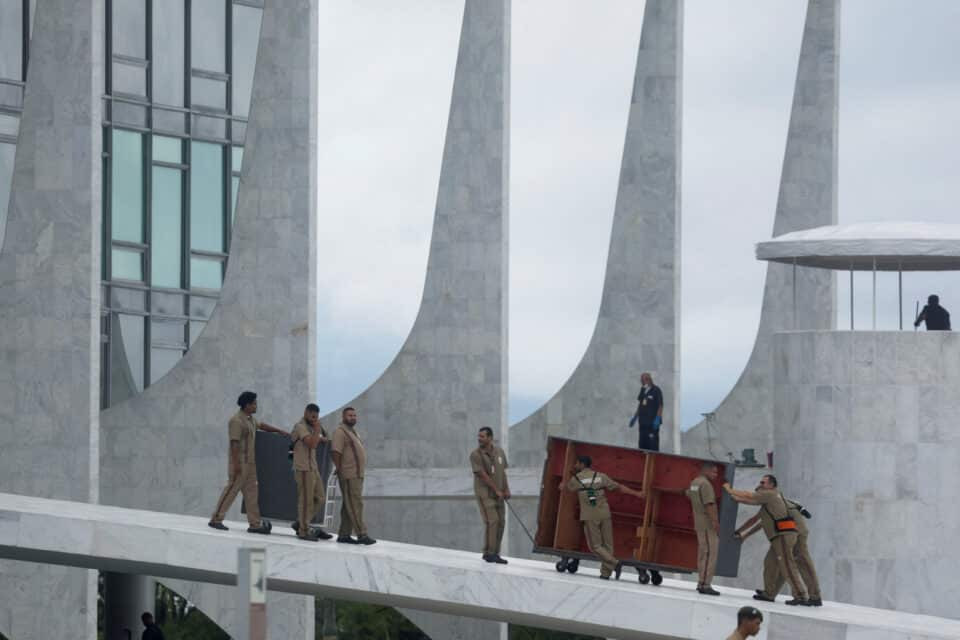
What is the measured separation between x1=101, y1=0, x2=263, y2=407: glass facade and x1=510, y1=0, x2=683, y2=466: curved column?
8507 mm

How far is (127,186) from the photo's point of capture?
33.5 meters

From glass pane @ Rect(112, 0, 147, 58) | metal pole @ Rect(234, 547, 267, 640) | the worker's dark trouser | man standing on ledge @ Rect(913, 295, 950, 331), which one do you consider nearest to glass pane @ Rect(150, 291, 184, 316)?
glass pane @ Rect(112, 0, 147, 58)

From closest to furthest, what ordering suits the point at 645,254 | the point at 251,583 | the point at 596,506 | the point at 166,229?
the point at 251,583, the point at 596,506, the point at 166,229, the point at 645,254

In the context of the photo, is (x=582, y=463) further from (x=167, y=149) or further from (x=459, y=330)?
(x=459, y=330)

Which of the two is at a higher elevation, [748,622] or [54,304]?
[54,304]

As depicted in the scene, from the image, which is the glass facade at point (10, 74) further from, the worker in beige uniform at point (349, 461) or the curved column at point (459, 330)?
the worker in beige uniform at point (349, 461)

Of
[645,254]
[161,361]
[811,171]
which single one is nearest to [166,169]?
[161,361]

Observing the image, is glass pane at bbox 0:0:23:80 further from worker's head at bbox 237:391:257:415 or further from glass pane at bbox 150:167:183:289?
worker's head at bbox 237:391:257:415

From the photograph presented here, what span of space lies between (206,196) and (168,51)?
8.31 feet

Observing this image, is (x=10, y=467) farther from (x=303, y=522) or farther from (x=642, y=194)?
(x=642, y=194)

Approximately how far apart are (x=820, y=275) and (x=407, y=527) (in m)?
→ 11.1

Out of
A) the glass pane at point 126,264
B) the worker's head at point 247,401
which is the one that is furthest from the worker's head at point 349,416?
the glass pane at point 126,264

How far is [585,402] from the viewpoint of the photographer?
136 feet

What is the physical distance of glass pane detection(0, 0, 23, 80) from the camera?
101 feet
